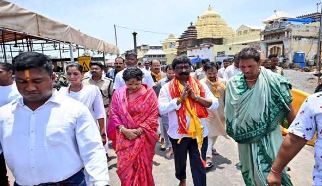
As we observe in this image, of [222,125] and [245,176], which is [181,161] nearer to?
[245,176]

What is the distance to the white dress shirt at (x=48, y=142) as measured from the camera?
6.31 feet

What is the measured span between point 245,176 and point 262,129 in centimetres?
63

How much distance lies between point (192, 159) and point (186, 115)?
1.79ft

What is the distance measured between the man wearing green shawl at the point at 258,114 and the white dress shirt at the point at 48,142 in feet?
5.51

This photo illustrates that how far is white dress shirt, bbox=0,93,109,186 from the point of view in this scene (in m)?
1.92

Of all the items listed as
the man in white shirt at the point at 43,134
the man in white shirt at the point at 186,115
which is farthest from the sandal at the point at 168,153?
the man in white shirt at the point at 43,134

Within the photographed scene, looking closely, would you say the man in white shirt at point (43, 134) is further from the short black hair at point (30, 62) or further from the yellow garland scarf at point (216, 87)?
the yellow garland scarf at point (216, 87)

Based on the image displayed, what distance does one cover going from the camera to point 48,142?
1.93m

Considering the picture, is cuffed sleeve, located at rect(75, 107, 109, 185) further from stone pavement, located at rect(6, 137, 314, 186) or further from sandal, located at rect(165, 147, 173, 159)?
sandal, located at rect(165, 147, 173, 159)

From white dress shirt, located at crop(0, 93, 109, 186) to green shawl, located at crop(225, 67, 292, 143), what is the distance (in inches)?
65.8

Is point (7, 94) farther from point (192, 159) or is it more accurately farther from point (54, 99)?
point (192, 159)

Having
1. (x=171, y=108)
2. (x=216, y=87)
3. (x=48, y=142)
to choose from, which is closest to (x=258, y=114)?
(x=171, y=108)

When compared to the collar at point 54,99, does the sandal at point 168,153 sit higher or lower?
lower

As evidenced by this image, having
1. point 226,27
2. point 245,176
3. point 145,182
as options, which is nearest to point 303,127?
point 245,176
